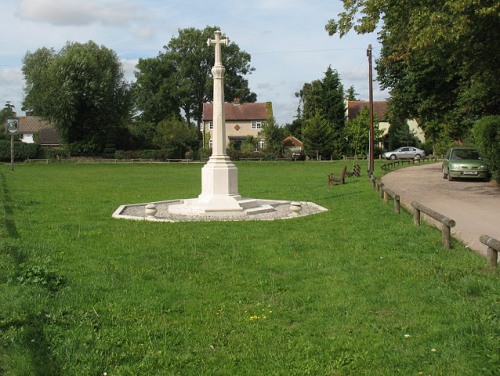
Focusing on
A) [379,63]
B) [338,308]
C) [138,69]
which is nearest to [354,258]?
[338,308]

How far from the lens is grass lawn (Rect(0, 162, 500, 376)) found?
14.4 feet

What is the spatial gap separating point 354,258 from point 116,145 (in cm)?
6661

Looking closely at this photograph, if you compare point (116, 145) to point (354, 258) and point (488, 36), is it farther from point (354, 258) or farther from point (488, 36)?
point (354, 258)

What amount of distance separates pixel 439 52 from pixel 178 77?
2768 inches

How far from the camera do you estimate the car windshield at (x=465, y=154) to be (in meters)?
27.8

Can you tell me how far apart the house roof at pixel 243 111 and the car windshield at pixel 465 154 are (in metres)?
53.0

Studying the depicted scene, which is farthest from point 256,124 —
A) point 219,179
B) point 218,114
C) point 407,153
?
point 219,179

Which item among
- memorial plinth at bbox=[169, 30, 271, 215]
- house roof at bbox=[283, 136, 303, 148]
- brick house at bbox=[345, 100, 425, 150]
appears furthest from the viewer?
house roof at bbox=[283, 136, 303, 148]

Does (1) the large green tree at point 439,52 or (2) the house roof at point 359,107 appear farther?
(2) the house roof at point 359,107

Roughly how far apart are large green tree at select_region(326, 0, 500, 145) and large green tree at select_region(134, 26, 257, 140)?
180ft

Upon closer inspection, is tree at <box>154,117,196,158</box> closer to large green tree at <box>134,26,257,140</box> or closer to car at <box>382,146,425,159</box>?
large green tree at <box>134,26,257,140</box>

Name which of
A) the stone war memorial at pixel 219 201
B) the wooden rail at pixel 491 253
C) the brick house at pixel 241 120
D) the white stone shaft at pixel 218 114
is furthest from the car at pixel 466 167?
the brick house at pixel 241 120

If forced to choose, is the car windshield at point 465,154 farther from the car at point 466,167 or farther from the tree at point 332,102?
the tree at point 332,102

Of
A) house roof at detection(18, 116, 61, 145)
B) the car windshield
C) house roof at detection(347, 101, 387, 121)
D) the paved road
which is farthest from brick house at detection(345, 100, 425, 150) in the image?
the paved road
